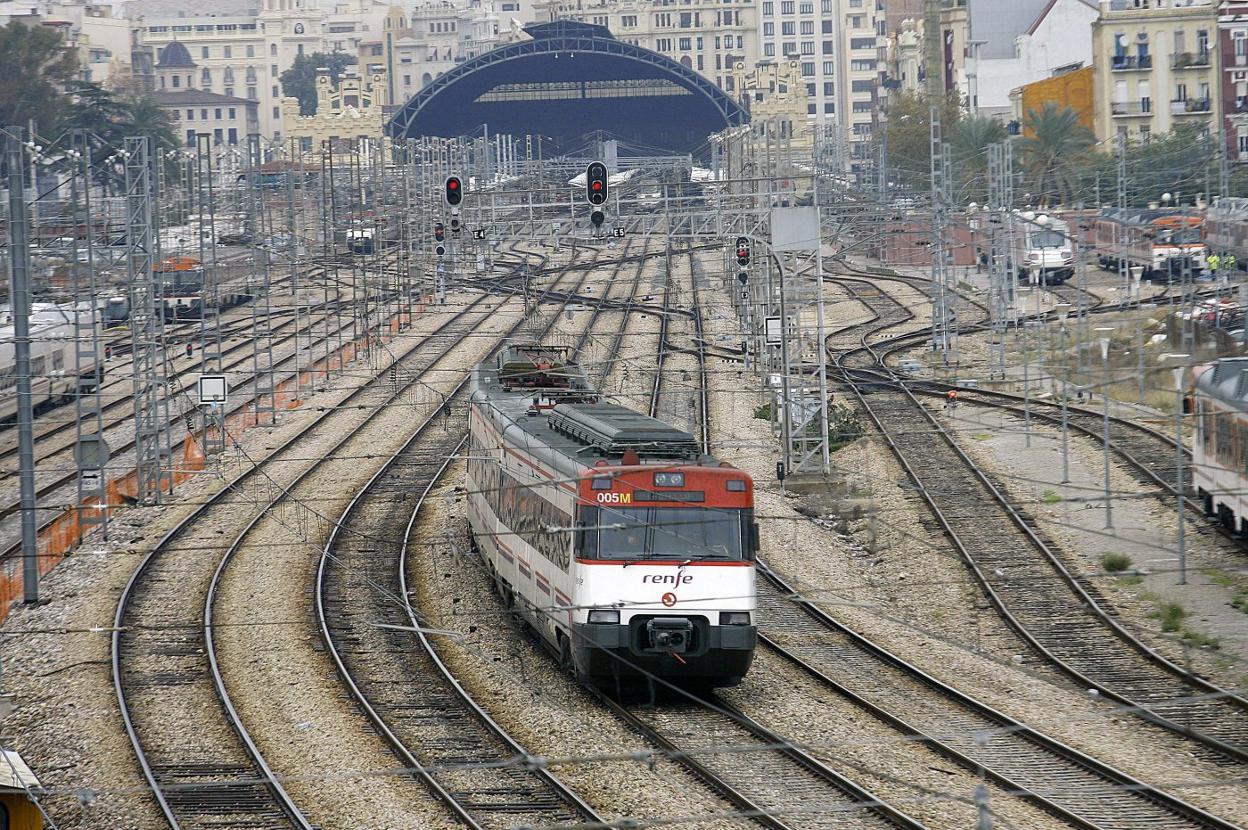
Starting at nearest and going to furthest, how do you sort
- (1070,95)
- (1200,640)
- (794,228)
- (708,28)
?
(1200,640) < (794,228) < (1070,95) < (708,28)

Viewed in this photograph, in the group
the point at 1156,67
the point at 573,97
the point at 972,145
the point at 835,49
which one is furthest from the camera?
the point at 835,49

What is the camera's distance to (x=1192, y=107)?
79.9m

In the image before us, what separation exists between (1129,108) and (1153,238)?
101 feet

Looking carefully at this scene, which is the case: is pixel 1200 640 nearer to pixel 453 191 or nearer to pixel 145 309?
pixel 453 191

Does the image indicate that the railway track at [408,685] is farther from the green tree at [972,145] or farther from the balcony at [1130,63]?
the balcony at [1130,63]

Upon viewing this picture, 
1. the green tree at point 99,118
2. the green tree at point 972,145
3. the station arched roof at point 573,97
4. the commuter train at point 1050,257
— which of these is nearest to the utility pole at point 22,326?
the commuter train at point 1050,257

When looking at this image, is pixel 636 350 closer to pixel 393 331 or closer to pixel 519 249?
pixel 393 331

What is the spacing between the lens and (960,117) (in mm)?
97875

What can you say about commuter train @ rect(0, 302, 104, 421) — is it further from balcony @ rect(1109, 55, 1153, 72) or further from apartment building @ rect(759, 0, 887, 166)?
apartment building @ rect(759, 0, 887, 166)

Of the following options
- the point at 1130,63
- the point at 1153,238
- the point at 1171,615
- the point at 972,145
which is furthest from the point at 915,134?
the point at 1171,615

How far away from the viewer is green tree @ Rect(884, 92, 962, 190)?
9338 cm

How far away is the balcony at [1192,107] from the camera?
79.5 meters

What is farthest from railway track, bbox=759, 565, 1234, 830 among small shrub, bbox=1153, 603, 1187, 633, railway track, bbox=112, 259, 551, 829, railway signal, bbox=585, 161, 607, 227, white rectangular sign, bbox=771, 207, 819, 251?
white rectangular sign, bbox=771, 207, 819, 251

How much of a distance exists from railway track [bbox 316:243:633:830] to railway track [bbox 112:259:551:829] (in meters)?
1.52
